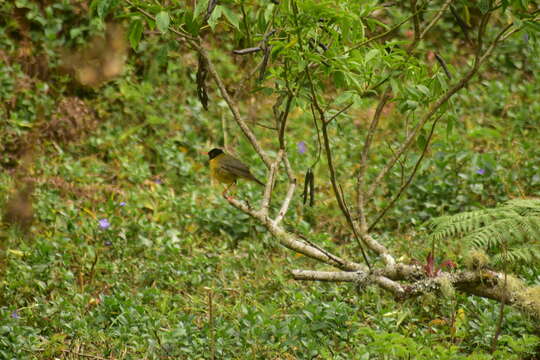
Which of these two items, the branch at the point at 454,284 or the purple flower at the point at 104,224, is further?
the purple flower at the point at 104,224

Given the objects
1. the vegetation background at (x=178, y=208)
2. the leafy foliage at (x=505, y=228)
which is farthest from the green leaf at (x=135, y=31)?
the leafy foliage at (x=505, y=228)

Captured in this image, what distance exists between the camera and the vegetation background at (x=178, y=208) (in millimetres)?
3561

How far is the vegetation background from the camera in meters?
3.56

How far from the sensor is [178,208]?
5547 millimetres

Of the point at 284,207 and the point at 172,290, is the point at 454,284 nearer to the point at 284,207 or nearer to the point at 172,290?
the point at 284,207

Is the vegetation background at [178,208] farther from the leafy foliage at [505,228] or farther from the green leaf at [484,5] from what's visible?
the green leaf at [484,5]

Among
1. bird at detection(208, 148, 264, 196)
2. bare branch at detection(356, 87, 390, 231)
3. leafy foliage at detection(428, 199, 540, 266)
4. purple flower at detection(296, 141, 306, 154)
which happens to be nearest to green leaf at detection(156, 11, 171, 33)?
bare branch at detection(356, 87, 390, 231)

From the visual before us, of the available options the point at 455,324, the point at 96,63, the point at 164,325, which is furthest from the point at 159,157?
the point at 455,324

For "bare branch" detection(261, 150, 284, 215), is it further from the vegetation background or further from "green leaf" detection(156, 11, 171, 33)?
"green leaf" detection(156, 11, 171, 33)

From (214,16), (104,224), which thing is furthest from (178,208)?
(214,16)

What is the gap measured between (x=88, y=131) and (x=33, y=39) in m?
1.17

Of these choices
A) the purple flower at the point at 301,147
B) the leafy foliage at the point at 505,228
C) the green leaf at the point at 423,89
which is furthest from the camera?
the purple flower at the point at 301,147

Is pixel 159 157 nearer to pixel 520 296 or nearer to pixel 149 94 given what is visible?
pixel 149 94

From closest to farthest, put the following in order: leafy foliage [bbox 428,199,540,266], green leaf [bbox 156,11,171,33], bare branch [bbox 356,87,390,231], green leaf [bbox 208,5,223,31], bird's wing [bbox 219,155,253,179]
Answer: green leaf [bbox 208,5,223,31] → green leaf [bbox 156,11,171,33] → leafy foliage [bbox 428,199,540,266] → bare branch [bbox 356,87,390,231] → bird's wing [bbox 219,155,253,179]
